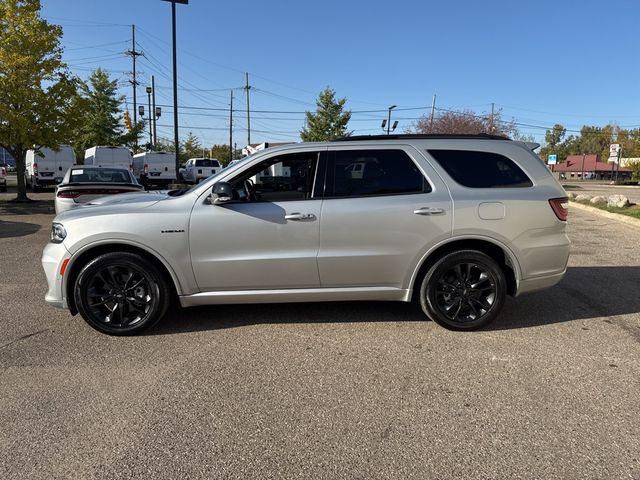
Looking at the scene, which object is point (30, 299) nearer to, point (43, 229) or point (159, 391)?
point (159, 391)

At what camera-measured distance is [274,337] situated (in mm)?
4371

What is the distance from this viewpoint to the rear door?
14.4ft

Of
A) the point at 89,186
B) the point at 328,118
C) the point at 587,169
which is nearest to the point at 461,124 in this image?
the point at 328,118

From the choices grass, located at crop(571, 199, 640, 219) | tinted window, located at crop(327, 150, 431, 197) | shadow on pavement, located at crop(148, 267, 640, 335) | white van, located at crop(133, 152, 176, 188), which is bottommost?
shadow on pavement, located at crop(148, 267, 640, 335)

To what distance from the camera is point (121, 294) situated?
173 inches

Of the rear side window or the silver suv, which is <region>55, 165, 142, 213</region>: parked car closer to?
the silver suv

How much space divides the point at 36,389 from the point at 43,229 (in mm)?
9084

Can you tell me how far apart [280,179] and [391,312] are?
187 cm

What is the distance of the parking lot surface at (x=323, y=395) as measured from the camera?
8.66 feet

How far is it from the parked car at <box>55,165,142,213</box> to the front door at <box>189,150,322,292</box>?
575 cm

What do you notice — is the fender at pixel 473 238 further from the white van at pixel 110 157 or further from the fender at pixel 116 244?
the white van at pixel 110 157

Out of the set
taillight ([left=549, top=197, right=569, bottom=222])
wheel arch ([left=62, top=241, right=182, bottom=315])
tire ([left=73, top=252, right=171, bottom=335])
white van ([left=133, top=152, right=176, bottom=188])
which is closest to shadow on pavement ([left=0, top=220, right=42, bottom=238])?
wheel arch ([left=62, top=241, right=182, bottom=315])

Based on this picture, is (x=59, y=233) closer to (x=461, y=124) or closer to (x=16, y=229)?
(x=16, y=229)

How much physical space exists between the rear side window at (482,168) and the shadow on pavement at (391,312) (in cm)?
141
